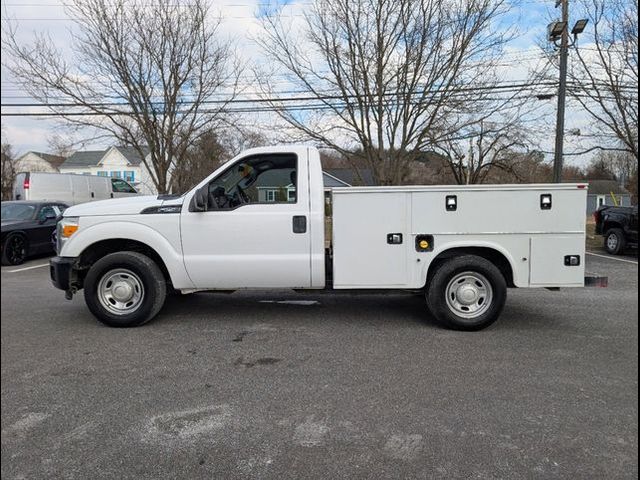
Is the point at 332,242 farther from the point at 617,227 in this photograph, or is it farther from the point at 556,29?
A: the point at 556,29

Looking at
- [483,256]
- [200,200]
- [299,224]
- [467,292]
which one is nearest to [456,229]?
[483,256]

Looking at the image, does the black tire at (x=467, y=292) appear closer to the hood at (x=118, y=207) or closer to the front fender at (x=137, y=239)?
the front fender at (x=137, y=239)

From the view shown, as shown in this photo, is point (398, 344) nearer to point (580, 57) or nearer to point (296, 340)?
point (296, 340)

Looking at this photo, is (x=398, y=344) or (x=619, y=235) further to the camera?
(x=619, y=235)

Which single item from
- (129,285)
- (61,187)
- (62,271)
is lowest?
(129,285)

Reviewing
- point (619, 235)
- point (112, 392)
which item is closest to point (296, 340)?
point (112, 392)

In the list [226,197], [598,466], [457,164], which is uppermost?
[457,164]

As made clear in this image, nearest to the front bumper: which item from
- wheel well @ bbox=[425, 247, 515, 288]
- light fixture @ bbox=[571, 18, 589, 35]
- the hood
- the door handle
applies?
the hood

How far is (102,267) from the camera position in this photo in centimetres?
543

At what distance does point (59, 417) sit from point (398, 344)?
3093mm

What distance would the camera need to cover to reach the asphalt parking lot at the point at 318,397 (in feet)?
9.02

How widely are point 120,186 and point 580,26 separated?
64.2ft

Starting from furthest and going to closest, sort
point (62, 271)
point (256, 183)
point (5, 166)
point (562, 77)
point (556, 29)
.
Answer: point (5, 166) < point (562, 77) < point (556, 29) < point (256, 183) < point (62, 271)

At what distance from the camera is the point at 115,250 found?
5801 millimetres
